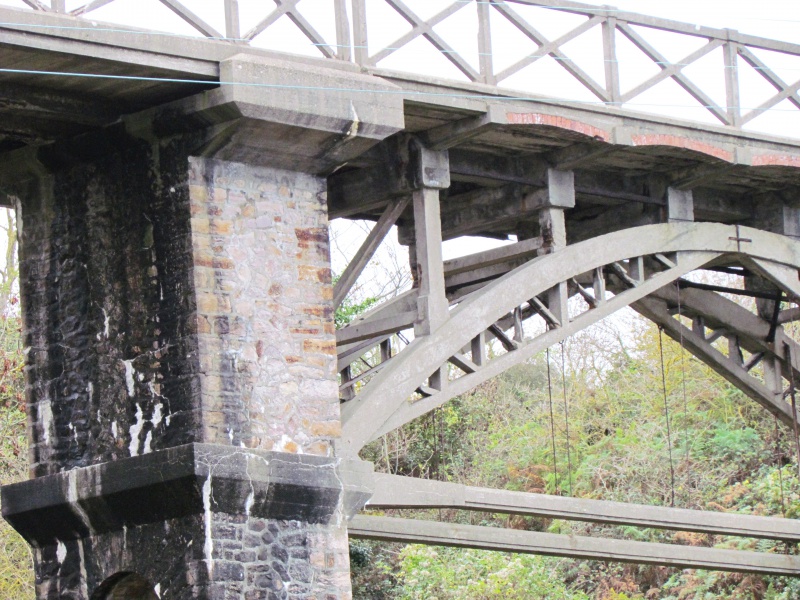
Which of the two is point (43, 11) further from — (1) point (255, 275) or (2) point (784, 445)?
(2) point (784, 445)

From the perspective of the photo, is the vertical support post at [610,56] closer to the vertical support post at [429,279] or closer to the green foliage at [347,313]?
the vertical support post at [429,279]

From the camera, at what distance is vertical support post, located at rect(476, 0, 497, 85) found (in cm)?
1226

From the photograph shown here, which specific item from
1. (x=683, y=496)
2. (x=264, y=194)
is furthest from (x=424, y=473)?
(x=264, y=194)

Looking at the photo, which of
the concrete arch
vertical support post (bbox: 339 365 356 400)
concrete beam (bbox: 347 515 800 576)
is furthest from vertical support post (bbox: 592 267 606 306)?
vertical support post (bbox: 339 365 356 400)

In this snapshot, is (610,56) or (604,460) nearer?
(610,56)

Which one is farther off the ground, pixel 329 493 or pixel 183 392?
pixel 183 392

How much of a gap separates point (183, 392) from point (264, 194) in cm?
151

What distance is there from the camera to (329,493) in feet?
35.9

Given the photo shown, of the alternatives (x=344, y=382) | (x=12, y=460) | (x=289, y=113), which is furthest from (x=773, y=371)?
(x=12, y=460)

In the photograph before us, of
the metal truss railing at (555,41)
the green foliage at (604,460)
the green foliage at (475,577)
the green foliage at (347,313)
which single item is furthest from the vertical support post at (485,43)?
the green foliage at (475,577)

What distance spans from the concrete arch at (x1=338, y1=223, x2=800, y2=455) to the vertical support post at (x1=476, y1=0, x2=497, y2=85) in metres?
1.68

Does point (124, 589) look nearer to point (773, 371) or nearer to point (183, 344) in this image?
point (183, 344)

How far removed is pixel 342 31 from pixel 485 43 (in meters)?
1.42

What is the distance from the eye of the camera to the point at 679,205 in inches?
583
